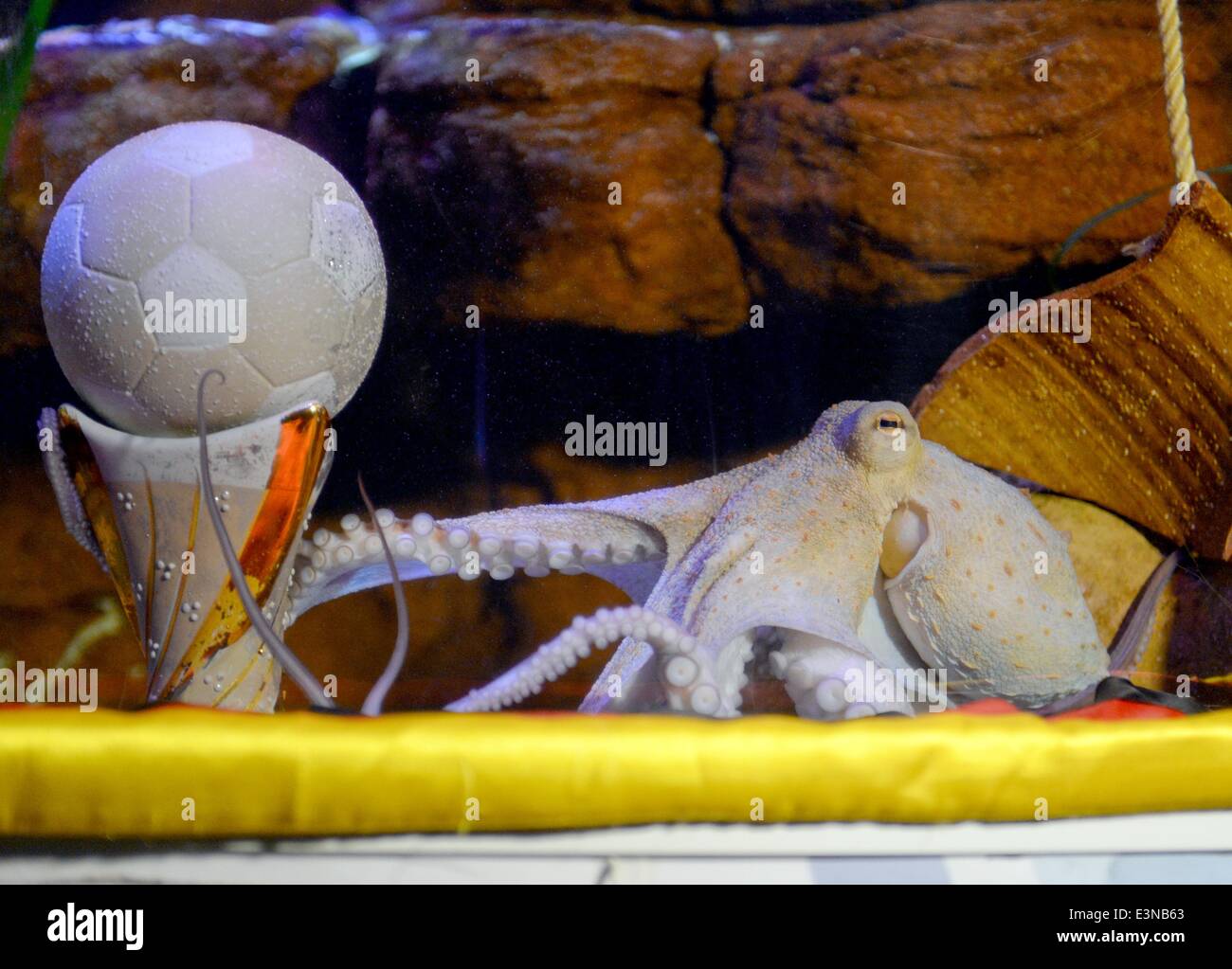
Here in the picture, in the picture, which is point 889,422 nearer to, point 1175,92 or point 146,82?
point 1175,92

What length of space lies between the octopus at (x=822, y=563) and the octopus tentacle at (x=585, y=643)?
0.22ft

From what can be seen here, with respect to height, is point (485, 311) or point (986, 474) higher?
point (485, 311)

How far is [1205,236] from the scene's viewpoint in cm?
142

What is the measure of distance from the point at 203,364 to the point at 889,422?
0.71m

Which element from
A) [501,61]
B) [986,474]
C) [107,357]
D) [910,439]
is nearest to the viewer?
[107,357]

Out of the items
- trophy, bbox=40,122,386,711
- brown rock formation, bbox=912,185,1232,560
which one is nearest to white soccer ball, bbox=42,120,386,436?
trophy, bbox=40,122,386,711

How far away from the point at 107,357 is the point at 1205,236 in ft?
4.28

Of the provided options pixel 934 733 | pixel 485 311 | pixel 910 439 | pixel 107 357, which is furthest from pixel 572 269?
pixel 934 733

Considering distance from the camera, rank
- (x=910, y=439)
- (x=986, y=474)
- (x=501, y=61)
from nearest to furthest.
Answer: (x=910, y=439)
(x=986, y=474)
(x=501, y=61)

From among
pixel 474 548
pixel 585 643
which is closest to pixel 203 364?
pixel 474 548

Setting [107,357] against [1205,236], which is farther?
[1205,236]

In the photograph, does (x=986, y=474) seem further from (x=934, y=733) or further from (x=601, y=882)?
(x=601, y=882)

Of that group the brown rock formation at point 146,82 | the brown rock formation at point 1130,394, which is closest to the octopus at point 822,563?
the brown rock formation at point 1130,394

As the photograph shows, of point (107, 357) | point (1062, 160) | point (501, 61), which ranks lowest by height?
point (107, 357)
